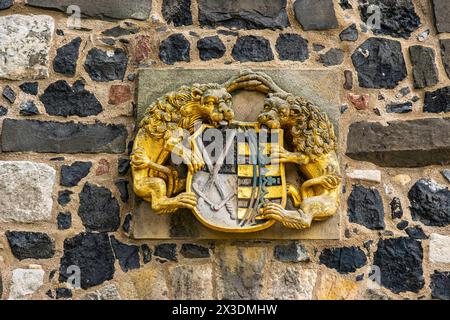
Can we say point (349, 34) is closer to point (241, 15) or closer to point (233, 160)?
point (241, 15)

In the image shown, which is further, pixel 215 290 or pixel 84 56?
pixel 84 56

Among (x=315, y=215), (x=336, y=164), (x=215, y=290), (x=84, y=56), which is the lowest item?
(x=215, y=290)

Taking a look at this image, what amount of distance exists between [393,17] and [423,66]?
322 millimetres

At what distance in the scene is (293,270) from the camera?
4191mm

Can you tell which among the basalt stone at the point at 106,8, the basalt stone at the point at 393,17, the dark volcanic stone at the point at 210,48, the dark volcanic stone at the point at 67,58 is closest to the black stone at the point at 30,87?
the dark volcanic stone at the point at 67,58

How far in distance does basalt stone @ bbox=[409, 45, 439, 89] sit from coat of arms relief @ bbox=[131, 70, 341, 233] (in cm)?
61

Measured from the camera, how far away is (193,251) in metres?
4.19

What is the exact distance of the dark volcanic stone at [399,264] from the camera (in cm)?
425

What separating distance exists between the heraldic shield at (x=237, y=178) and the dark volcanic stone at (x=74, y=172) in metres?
0.58

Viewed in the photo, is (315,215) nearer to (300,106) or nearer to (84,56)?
(300,106)

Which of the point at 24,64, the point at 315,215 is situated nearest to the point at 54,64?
the point at 24,64

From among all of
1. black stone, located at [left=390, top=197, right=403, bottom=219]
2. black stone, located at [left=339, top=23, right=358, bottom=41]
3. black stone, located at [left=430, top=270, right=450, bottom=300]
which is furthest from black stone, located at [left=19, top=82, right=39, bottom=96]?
black stone, located at [left=430, top=270, right=450, bottom=300]

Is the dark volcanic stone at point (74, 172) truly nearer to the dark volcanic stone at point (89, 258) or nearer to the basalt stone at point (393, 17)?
the dark volcanic stone at point (89, 258)

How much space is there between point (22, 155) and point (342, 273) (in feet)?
5.77
